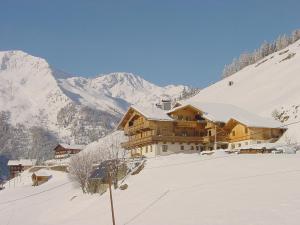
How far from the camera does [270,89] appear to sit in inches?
5723

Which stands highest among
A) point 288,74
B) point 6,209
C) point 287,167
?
point 288,74

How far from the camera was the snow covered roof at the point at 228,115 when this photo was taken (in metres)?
91.0

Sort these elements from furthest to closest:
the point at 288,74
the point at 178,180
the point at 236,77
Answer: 1. the point at 236,77
2. the point at 288,74
3. the point at 178,180

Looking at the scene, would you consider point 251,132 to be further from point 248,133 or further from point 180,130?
point 180,130

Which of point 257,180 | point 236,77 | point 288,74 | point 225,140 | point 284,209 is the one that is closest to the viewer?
point 284,209

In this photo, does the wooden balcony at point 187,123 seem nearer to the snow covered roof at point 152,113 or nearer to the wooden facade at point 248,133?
the snow covered roof at point 152,113

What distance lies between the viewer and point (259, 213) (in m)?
41.4

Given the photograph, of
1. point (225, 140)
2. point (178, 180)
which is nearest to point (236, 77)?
point (225, 140)

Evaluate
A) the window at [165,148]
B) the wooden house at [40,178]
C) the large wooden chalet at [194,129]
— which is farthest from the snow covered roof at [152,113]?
the wooden house at [40,178]

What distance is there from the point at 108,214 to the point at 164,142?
36.6 metres

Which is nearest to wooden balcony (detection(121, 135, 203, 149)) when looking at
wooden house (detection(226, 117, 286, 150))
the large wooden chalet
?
the large wooden chalet

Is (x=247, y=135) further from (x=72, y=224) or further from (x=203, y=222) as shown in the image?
(x=203, y=222)

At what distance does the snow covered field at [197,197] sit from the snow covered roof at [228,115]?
22.2m

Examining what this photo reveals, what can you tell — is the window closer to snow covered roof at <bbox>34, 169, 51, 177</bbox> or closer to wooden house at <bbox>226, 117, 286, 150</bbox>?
wooden house at <bbox>226, 117, 286, 150</bbox>
